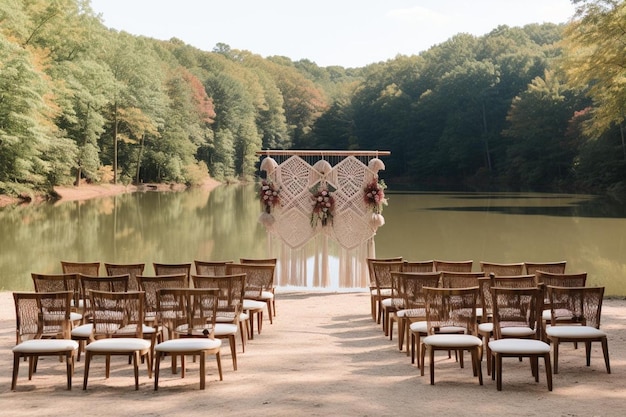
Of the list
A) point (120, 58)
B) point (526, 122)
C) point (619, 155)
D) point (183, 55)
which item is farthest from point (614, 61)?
point (183, 55)

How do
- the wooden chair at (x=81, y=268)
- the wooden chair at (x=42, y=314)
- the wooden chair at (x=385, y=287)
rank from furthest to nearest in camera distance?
the wooden chair at (x=385, y=287) → the wooden chair at (x=81, y=268) → the wooden chair at (x=42, y=314)

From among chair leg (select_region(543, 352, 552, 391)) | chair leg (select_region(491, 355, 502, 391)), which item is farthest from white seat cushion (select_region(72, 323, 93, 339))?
chair leg (select_region(543, 352, 552, 391))

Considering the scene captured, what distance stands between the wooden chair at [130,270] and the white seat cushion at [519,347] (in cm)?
432

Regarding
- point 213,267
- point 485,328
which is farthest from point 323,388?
point 213,267

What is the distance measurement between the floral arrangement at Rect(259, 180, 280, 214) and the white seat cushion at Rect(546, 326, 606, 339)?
7569 mm

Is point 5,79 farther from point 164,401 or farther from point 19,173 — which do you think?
point 164,401

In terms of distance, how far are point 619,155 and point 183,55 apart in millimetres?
54834

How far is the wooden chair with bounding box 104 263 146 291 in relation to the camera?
9.30 metres

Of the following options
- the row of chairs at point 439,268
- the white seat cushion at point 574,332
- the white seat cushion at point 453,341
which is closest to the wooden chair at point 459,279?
the row of chairs at point 439,268

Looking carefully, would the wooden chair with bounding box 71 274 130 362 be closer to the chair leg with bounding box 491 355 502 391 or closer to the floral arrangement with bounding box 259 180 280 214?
the chair leg with bounding box 491 355 502 391

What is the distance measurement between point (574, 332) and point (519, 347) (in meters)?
0.88

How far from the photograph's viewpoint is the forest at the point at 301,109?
3456 cm

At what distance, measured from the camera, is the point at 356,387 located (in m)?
6.75

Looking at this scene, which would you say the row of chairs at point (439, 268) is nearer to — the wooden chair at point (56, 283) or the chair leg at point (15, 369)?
the wooden chair at point (56, 283)
